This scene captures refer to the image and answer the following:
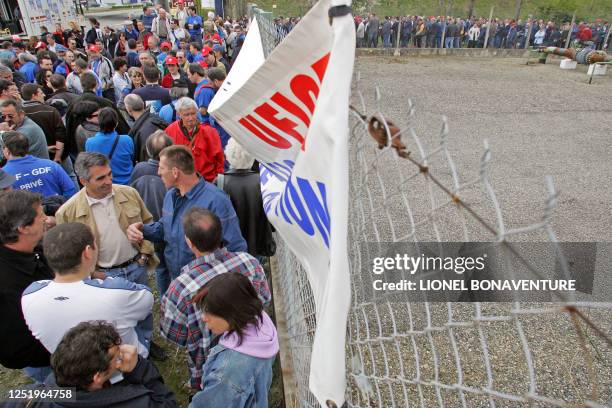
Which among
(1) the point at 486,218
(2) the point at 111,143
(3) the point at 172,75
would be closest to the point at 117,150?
(2) the point at 111,143

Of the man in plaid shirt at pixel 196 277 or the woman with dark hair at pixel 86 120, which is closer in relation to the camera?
the man in plaid shirt at pixel 196 277

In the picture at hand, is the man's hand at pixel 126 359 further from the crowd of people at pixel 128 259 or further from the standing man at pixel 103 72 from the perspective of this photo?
the standing man at pixel 103 72

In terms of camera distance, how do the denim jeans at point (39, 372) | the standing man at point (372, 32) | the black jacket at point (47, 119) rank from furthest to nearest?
the standing man at point (372, 32)
the black jacket at point (47, 119)
the denim jeans at point (39, 372)

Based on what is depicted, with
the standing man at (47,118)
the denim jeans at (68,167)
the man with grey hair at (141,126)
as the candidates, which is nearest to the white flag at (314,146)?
the man with grey hair at (141,126)

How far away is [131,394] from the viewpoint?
165cm

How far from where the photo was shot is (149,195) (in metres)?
3.53

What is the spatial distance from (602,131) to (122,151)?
32.1ft

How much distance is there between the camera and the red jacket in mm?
4332

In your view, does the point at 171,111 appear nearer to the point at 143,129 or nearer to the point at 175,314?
the point at 143,129

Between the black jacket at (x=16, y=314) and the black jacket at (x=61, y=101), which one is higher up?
the black jacket at (x=61, y=101)

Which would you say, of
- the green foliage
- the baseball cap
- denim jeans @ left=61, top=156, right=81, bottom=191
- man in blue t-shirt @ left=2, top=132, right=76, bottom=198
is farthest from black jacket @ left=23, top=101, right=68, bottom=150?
the green foliage

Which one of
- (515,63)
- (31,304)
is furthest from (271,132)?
(515,63)

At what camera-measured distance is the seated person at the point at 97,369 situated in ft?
5.19

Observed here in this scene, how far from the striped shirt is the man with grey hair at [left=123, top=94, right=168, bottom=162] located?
2.47 m
